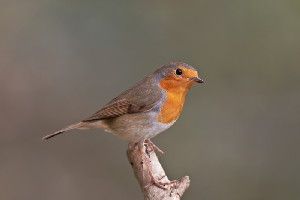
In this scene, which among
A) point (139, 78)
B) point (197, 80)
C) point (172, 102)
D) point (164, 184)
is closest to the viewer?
point (164, 184)

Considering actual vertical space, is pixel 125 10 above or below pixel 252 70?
above

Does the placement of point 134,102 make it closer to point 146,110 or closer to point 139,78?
point 146,110

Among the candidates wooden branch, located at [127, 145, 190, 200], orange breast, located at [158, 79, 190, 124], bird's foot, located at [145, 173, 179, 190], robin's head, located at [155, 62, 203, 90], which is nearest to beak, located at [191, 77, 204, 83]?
robin's head, located at [155, 62, 203, 90]

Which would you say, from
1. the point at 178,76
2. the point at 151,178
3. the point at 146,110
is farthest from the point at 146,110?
the point at 151,178

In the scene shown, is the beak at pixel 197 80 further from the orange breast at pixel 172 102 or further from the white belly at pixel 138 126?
the white belly at pixel 138 126

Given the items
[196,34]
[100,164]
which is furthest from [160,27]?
[100,164]

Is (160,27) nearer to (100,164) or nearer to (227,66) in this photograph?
(227,66)
